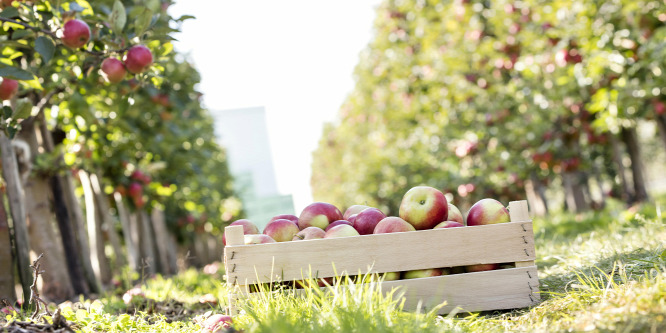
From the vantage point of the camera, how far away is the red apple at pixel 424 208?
9.03 feet

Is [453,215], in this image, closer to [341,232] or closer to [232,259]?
[341,232]

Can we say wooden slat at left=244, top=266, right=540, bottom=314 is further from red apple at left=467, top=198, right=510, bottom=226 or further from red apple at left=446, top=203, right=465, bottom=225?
red apple at left=446, top=203, right=465, bottom=225

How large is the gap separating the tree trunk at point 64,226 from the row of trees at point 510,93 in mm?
5511

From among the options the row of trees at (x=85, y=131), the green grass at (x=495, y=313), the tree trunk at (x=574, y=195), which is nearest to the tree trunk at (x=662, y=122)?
the tree trunk at (x=574, y=195)

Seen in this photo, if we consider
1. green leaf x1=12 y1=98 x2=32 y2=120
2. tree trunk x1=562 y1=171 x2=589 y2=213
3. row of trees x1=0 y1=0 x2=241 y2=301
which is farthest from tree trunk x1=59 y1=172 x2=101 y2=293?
tree trunk x1=562 y1=171 x2=589 y2=213

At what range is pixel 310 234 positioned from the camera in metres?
2.68

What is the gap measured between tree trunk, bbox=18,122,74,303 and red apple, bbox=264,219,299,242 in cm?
265

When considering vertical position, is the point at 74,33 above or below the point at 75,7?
below

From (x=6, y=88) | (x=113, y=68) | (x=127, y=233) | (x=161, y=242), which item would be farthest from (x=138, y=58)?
(x=161, y=242)

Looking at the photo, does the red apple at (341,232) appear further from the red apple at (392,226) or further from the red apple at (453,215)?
the red apple at (453,215)

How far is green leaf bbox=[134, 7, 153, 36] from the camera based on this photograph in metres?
2.98

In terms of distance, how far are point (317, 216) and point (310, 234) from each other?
0.94ft

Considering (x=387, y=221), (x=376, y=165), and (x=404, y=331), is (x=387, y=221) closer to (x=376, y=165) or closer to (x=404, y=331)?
(x=404, y=331)

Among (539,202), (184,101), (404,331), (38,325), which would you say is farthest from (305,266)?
(539,202)
